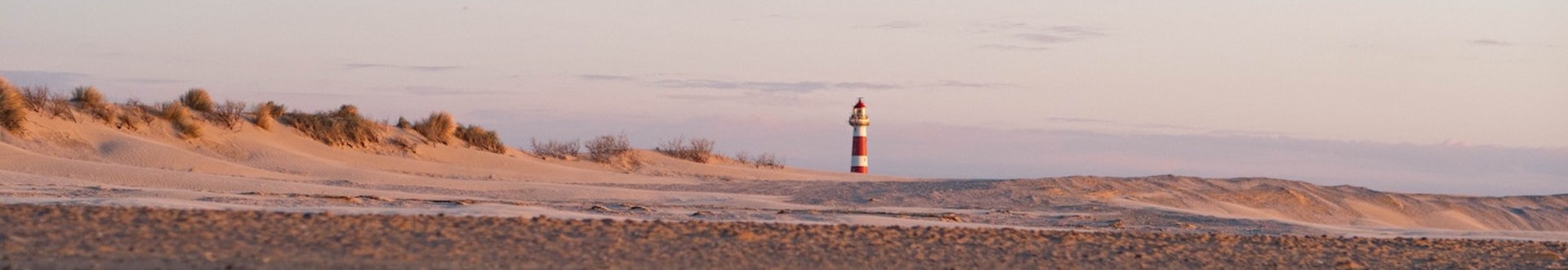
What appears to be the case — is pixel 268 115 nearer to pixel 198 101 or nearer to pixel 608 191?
pixel 198 101

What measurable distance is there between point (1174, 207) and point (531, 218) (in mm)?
12780

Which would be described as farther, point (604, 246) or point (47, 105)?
point (47, 105)

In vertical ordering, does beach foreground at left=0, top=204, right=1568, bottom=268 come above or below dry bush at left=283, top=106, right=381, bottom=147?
below

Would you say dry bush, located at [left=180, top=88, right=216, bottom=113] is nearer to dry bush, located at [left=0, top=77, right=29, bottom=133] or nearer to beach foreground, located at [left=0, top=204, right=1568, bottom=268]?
dry bush, located at [left=0, top=77, right=29, bottom=133]

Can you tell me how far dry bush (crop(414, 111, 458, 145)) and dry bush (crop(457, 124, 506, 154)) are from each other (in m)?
0.38

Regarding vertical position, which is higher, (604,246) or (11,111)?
(11,111)

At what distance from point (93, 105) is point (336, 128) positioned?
419cm

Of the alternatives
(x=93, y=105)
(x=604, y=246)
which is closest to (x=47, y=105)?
(x=93, y=105)

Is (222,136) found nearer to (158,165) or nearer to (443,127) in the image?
(158,165)

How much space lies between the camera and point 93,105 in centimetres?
2586

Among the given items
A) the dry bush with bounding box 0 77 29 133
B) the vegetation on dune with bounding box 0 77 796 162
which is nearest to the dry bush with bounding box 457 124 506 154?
the vegetation on dune with bounding box 0 77 796 162

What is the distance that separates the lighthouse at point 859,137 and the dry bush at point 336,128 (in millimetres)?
13028

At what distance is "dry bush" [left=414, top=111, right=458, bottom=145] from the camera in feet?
102

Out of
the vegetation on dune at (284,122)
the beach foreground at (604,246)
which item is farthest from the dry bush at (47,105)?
the beach foreground at (604,246)
